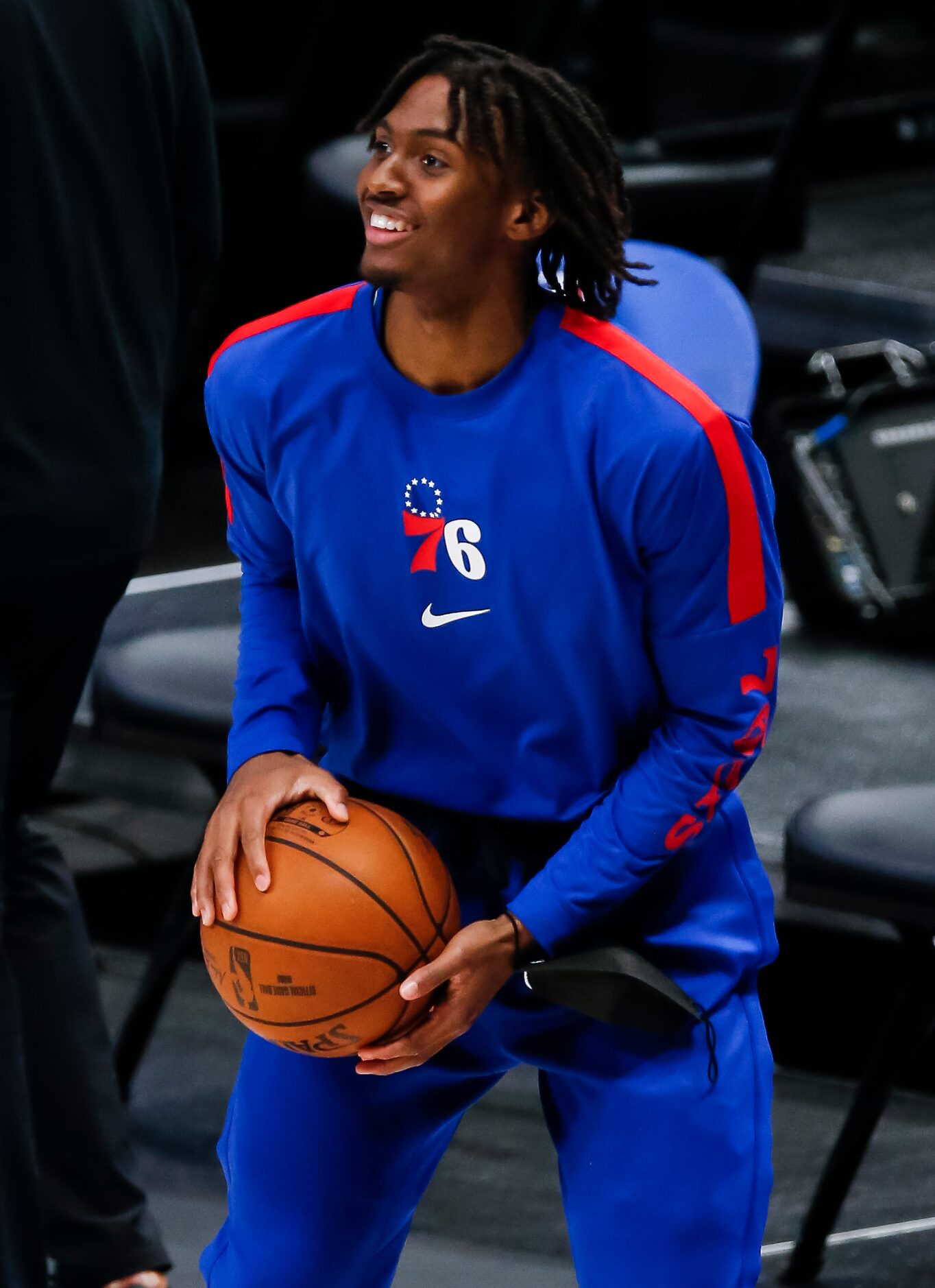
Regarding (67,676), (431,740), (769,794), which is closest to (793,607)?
(769,794)

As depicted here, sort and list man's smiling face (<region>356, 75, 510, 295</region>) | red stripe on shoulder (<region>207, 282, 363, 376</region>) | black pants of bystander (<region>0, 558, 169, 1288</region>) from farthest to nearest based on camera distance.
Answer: black pants of bystander (<region>0, 558, 169, 1288</region>) → red stripe on shoulder (<region>207, 282, 363, 376</region>) → man's smiling face (<region>356, 75, 510, 295</region>)

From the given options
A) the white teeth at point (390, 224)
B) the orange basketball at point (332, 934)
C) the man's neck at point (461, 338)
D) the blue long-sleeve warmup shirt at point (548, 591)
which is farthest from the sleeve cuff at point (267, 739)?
the white teeth at point (390, 224)

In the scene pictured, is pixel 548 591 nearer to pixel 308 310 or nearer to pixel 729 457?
pixel 729 457

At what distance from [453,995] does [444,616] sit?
316mm

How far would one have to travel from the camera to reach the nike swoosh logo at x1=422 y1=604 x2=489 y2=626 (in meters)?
1.68

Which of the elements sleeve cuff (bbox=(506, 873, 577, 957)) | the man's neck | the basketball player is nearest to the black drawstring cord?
the basketball player

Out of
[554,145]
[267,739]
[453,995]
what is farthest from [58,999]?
[554,145]

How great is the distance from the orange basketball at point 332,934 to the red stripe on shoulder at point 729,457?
351mm

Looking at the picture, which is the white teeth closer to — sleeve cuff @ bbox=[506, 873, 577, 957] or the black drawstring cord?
sleeve cuff @ bbox=[506, 873, 577, 957]

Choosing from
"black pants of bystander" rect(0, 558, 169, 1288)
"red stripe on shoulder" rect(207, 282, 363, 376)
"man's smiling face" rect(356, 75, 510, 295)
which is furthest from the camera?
"black pants of bystander" rect(0, 558, 169, 1288)

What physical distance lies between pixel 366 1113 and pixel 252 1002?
158 mm

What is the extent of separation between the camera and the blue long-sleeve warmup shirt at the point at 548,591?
5.30 ft

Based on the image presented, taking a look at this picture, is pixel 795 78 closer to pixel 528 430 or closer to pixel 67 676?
pixel 67 676

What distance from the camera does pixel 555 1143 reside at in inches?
69.1
